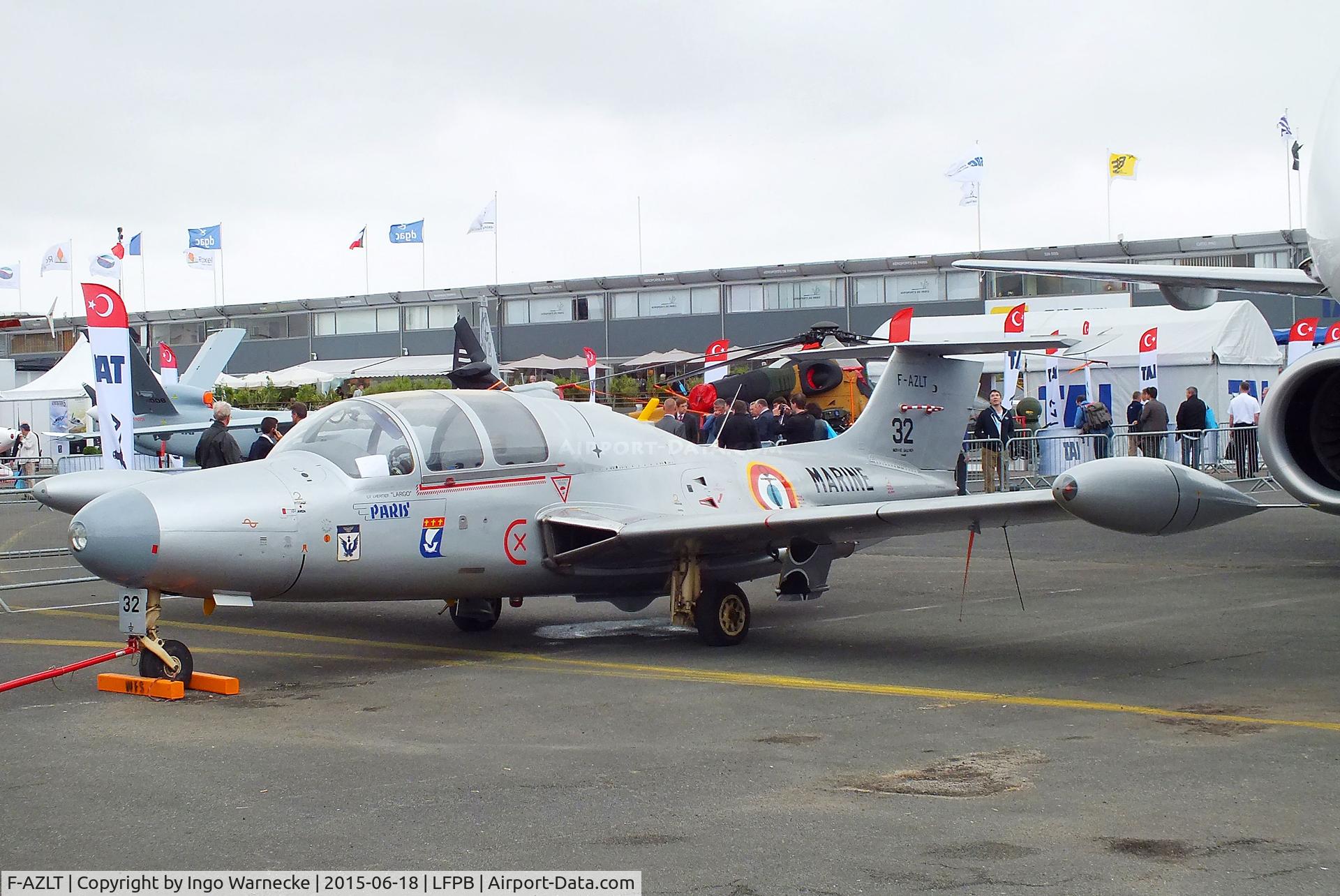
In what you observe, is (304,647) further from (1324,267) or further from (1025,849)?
(1324,267)

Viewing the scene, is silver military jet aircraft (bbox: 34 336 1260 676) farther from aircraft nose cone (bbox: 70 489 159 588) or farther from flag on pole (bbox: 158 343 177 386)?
flag on pole (bbox: 158 343 177 386)

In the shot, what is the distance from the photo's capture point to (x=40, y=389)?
125 feet

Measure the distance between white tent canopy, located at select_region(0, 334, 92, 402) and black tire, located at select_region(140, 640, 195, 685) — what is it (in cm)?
3130

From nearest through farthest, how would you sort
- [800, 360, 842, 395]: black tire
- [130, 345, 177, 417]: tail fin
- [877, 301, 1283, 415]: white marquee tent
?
[800, 360, 842, 395]: black tire
[130, 345, 177, 417]: tail fin
[877, 301, 1283, 415]: white marquee tent

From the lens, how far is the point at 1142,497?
735 cm

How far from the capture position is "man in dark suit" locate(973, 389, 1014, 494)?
22719 mm

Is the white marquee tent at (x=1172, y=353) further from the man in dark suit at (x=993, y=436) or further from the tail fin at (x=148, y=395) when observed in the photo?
the tail fin at (x=148, y=395)

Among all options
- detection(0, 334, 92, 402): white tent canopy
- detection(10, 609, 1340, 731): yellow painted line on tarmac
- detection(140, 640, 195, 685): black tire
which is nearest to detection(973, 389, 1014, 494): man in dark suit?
detection(10, 609, 1340, 731): yellow painted line on tarmac

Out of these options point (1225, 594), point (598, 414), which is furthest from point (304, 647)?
point (1225, 594)

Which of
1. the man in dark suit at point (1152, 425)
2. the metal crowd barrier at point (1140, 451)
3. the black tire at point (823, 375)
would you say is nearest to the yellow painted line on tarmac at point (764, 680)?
the black tire at point (823, 375)

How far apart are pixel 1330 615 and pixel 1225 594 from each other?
139 cm

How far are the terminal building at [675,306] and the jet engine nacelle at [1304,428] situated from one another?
34366 mm

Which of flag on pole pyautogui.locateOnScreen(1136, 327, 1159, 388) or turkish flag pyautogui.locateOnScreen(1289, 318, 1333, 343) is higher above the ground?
turkish flag pyautogui.locateOnScreen(1289, 318, 1333, 343)

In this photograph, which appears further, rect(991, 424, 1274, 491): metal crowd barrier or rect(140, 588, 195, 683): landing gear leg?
rect(991, 424, 1274, 491): metal crowd barrier
